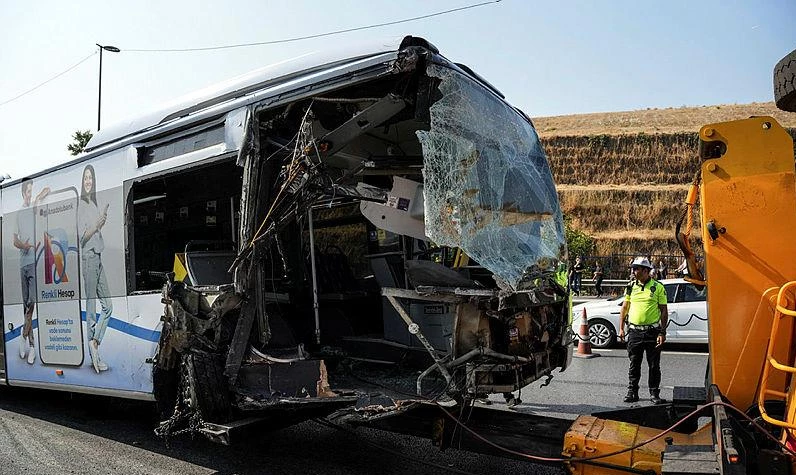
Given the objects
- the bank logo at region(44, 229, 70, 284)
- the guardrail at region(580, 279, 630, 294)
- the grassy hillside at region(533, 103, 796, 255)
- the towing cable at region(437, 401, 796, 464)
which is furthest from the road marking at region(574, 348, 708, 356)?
the grassy hillside at region(533, 103, 796, 255)

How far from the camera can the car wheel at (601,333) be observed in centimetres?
1212

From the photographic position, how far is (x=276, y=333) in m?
5.98

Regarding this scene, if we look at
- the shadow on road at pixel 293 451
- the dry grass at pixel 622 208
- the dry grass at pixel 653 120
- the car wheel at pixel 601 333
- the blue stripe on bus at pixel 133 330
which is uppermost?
the dry grass at pixel 653 120

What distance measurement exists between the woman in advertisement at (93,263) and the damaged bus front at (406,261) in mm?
1243

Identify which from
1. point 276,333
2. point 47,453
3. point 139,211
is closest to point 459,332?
point 276,333

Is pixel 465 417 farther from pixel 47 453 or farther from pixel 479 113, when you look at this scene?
pixel 47 453

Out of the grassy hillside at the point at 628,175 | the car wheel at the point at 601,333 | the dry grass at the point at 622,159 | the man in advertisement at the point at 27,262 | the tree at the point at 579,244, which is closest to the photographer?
the man in advertisement at the point at 27,262

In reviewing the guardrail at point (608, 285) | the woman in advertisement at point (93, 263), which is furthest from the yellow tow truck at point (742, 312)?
the guardrail at point (608, 285)

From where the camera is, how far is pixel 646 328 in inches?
298

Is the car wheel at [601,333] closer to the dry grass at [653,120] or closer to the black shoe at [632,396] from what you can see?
the black shoe at [632,396]

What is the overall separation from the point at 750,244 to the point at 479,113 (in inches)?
79.8

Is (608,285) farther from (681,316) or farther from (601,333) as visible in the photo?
(681,316)

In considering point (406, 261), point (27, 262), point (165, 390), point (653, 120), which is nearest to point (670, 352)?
point (406, 261)

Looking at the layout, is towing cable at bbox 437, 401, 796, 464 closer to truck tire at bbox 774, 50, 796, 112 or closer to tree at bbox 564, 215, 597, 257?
truck tire at bbox 774, 50, 796, 112
